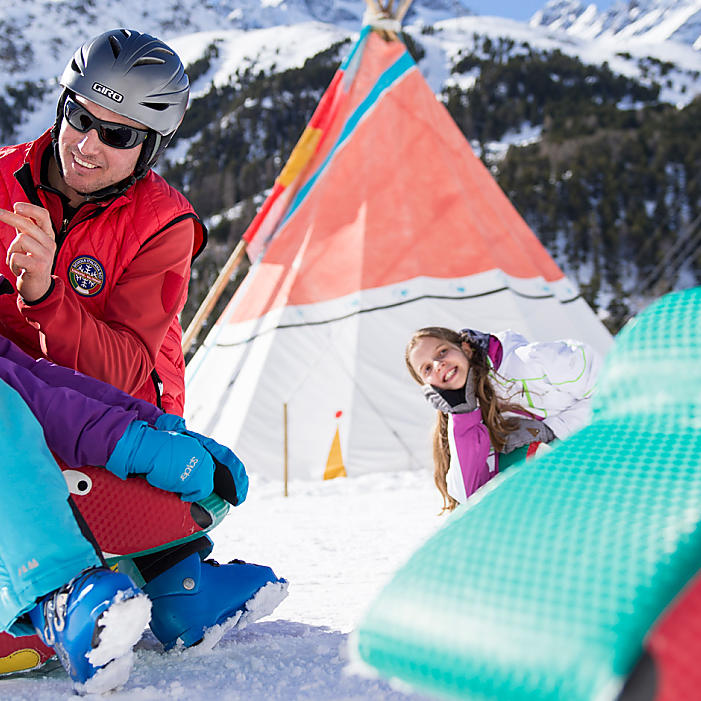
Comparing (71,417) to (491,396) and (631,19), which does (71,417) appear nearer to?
(491,396)

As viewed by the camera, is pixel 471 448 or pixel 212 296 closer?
pixel 471 448

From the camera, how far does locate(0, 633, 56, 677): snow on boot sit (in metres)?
1.23

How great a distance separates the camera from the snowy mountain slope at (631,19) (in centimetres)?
6994

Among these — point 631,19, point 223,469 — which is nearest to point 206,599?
point 223,469

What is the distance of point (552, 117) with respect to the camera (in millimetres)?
26922

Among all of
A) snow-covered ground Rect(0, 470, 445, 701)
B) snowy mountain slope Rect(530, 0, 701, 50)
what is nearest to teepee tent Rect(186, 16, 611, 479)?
snow-covered ground Rect(0, 470, 445, 701)

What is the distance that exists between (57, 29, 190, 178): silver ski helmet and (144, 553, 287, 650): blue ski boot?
2.94ft

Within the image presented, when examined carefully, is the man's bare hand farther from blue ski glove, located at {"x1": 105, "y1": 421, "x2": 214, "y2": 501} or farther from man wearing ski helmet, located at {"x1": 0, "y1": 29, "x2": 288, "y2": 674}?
blue ski glove, located at {"x1": 105, "y1": 421, "x2": 214, "y2": 501}

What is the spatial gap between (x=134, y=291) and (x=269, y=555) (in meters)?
1.33

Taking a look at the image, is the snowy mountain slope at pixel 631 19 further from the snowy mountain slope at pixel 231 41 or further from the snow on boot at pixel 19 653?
the snow on boot at pixel 19 653

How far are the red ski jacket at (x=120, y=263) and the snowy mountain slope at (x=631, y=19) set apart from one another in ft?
217

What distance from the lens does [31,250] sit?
1.25 m

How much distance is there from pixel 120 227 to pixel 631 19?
100 meters

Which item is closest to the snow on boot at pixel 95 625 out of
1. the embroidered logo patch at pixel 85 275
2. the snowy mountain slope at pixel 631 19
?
the embroidered logo patch at pixel 85 275
